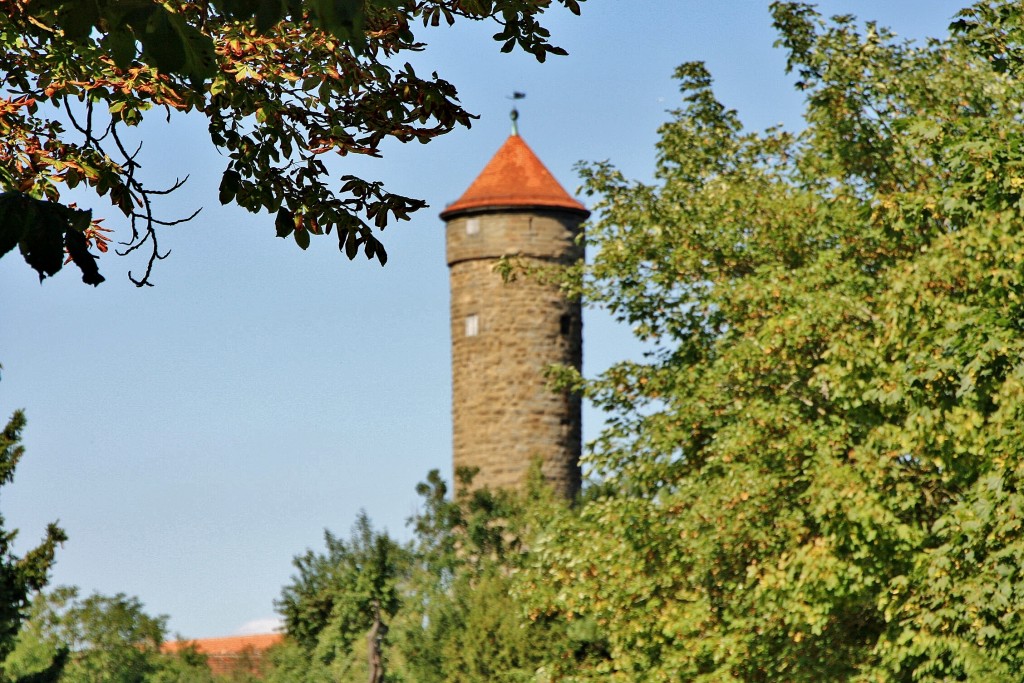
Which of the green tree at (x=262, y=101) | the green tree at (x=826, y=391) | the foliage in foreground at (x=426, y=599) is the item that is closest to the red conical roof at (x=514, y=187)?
the foliage in foreground at (x=426, y=599)

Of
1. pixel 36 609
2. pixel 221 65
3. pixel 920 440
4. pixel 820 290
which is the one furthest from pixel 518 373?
pixel 221 65

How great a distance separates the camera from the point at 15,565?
22.3m

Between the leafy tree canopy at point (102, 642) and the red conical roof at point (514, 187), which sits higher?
the red conical roof at point (514, 187)

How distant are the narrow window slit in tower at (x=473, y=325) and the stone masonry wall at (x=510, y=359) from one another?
3 centimetres

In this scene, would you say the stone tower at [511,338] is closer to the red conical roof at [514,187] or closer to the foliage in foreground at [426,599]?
the red conical roof at [514,187]

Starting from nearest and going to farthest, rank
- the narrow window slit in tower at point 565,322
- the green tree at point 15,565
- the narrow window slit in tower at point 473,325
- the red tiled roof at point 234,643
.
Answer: the green tree at point 15,565 < the narrow window slit in tower at point 473,325 < the narrow window slit in tower at point 565,322 < the red tiled roof at point 234,643

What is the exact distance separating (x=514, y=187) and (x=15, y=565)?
82.0 feet

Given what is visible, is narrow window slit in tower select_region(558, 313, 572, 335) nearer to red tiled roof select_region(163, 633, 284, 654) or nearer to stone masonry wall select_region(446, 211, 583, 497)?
stone masonry wall select_region(446, 211, 583, 497)

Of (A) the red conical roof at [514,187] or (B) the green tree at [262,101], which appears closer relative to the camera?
(B) the green tree at [262,101]

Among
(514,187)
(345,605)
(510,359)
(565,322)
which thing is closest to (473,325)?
(510,359)

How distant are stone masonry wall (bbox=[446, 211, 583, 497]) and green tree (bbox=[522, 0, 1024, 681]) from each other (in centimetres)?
1990

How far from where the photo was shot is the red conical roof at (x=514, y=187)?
146 feet

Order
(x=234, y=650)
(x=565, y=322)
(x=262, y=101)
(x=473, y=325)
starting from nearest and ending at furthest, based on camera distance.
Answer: (x=262, y=101) → (x=473, y=325) → (x=565, y=322) → (x=234, y=650)

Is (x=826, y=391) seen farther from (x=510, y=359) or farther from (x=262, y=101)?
(x=510, y=359)
